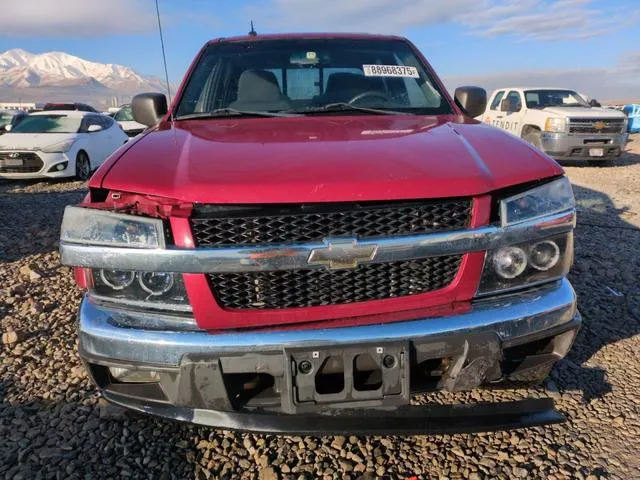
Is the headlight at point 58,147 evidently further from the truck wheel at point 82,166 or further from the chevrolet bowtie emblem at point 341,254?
the chevrolet bowtie emblem at point 341,254

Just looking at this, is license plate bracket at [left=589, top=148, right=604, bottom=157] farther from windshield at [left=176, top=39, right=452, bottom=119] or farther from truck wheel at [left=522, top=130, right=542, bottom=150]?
windshield at [left=176, top=39, right=452, bottom=119]

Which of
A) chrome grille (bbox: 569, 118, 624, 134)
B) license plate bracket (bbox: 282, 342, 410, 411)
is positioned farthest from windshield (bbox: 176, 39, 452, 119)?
chrome grille (bbox: 569, 118, 624, 134)

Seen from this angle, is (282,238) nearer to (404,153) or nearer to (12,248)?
(404,153)

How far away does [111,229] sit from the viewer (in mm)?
1758

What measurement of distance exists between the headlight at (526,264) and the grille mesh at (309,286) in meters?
0.27

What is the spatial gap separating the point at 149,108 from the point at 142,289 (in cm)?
172

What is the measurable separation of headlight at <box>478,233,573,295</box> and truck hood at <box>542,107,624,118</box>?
10.3 meters

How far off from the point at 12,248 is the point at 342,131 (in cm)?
462

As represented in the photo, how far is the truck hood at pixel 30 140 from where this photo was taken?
980cm

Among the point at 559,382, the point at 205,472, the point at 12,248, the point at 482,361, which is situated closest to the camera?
the point at 482,361

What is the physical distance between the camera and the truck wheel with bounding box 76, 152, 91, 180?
1027 cm

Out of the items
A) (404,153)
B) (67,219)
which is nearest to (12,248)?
(67,219)

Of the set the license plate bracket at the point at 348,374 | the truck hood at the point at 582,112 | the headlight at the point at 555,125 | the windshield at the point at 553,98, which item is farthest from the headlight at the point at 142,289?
the windshield at the point at 553,98

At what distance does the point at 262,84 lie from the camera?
3.02 metres
